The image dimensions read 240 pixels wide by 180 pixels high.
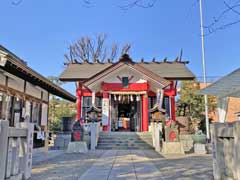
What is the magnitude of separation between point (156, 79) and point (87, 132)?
231 inches

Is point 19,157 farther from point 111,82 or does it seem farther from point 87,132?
point 111,82

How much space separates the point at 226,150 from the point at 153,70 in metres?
15.3

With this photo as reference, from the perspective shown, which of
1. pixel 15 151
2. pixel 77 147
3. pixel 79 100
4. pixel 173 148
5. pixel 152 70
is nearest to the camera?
pixel 15 151

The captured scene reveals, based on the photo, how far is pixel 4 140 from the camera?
369 centimetres

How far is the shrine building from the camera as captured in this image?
15242 mm

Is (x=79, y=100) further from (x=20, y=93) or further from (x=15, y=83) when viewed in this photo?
(x=15, y=83)

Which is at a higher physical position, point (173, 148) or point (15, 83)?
point (15, 83)

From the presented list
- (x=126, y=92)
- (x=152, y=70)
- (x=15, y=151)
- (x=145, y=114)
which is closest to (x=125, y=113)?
(x=126, y=92)

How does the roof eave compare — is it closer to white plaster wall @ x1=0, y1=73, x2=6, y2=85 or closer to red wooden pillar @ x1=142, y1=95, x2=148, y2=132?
white plaster wall @ x1=0, y1=73, x2=6, y2=85

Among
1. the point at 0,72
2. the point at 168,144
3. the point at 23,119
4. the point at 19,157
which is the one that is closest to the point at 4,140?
the point at 19,157

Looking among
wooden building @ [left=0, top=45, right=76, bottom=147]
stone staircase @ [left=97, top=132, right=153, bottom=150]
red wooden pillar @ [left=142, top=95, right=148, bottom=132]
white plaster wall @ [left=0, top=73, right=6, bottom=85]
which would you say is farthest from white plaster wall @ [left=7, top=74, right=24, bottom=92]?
red wooden pillar @ [left=142, top=95, right=148, bottom=132]

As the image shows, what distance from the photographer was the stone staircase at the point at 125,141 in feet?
38.6

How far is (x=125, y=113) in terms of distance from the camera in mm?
18344

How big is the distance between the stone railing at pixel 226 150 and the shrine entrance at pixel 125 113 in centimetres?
1120
